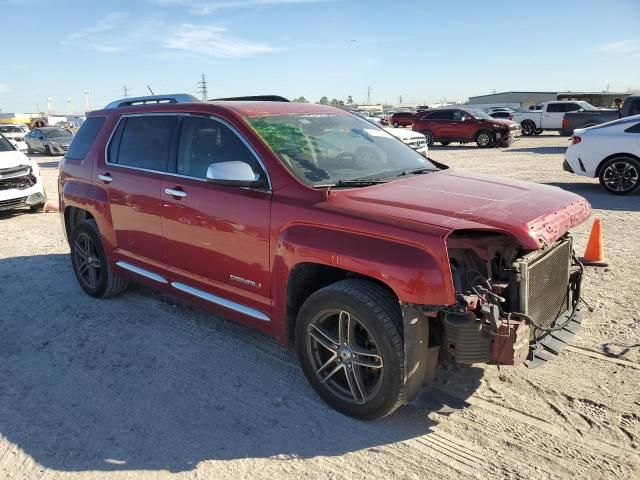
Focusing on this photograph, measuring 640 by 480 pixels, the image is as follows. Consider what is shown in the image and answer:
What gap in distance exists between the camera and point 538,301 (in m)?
3.24

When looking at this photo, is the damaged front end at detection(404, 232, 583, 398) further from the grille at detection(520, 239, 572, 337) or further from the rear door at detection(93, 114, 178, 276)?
the rear door at detection(93, 114, 178, 276)

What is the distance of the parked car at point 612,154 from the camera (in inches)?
401

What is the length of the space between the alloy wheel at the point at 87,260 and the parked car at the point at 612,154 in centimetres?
937

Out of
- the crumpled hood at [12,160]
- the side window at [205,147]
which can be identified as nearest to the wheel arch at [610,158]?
the side window at [205,147]

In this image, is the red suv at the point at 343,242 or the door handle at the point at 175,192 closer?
the red suv at the point at 343,242

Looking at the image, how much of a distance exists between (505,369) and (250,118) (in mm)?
2645

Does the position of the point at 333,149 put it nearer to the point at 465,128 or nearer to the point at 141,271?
the point at 141,271

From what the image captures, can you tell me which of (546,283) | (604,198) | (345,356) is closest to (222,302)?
(345,356)

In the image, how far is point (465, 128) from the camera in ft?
A: 78.5

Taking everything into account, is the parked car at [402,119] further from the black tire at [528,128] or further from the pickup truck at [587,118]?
the pickup truck at [587,118]

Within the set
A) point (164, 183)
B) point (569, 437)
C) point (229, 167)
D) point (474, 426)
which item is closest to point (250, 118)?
point (229, 167)

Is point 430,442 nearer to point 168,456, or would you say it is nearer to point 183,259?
point 168,456

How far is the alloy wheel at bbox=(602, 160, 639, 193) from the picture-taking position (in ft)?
33.7

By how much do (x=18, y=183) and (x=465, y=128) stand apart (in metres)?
19.0
